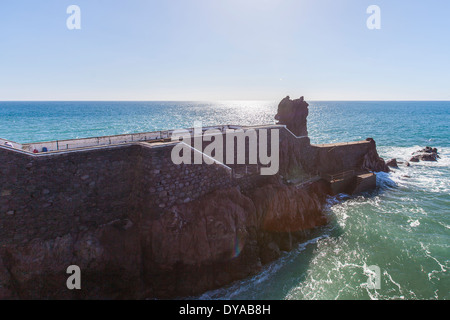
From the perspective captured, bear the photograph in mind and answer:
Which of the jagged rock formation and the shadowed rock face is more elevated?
the shadowed rock face

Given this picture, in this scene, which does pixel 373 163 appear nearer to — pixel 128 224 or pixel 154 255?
pixel 154 255

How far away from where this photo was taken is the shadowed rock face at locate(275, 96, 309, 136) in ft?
103

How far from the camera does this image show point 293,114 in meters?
31.3

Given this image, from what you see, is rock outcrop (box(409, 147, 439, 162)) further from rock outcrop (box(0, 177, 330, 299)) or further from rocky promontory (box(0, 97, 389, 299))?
rock outcrop (box(0, 177, 330, 299))

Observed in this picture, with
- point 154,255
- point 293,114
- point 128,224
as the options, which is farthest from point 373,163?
point 128,224

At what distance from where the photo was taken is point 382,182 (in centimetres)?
3106

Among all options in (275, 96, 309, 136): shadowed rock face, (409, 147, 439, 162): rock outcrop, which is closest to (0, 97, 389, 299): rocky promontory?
(275, 96, 309, 136): shadowed rock face

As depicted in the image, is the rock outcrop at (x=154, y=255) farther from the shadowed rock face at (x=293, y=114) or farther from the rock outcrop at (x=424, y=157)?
the rock outcrop at (x=424, y=157)

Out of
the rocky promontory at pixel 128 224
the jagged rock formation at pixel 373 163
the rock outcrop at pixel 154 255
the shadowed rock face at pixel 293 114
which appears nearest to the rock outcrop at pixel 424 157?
the jagged rock formation at pixel 373 163

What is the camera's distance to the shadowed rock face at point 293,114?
31.4 metres

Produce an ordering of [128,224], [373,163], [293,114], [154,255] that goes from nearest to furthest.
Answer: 1. [154,255]
2. [128,224]
3. [293,114]
4. [373,163]

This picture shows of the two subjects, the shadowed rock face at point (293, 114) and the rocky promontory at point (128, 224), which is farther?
the shadowed rock face at point (293, 114)
